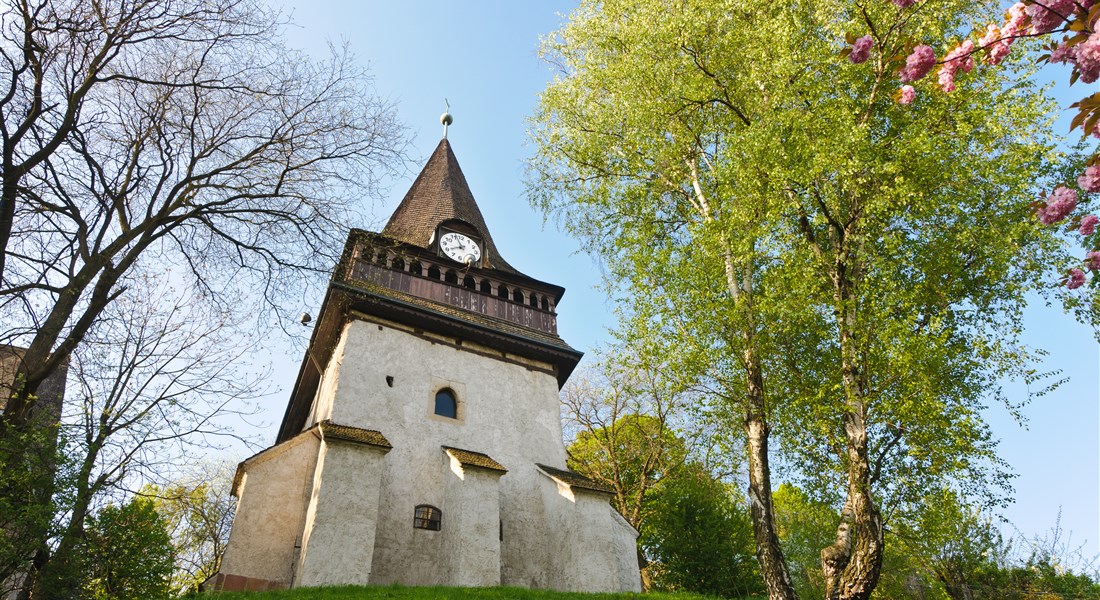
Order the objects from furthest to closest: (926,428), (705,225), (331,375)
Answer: (331,375)
(705,225)
(926,428)

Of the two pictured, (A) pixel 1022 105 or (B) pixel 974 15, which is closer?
(A) pixel 1022 105

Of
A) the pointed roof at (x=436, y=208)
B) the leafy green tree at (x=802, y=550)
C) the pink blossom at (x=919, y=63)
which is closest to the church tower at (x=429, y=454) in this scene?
the pointed roof at (x=436, y=208)

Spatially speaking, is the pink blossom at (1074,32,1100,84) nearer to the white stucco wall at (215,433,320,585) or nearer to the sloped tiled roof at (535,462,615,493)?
the sloped tiled roof at (535,462,615,493)

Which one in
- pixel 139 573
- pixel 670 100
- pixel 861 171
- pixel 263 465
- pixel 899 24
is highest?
pixel 670 100

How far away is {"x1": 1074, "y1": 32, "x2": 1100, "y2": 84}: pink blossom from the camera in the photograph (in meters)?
3.17

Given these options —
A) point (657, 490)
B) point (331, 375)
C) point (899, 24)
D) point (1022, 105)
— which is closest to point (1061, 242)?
point (1022, 105)

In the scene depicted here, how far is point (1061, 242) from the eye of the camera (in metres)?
9.24

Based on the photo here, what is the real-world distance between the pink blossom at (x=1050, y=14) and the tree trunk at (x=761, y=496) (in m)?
6.96

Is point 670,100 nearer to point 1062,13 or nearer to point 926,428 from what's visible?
point 926,428

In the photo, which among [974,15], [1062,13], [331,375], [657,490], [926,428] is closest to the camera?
[1062,13]

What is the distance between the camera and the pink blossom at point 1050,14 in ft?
10.7

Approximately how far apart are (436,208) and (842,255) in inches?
545

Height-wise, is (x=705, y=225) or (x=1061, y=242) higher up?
(x=705, y=225)

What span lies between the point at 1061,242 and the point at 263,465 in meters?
14.4
